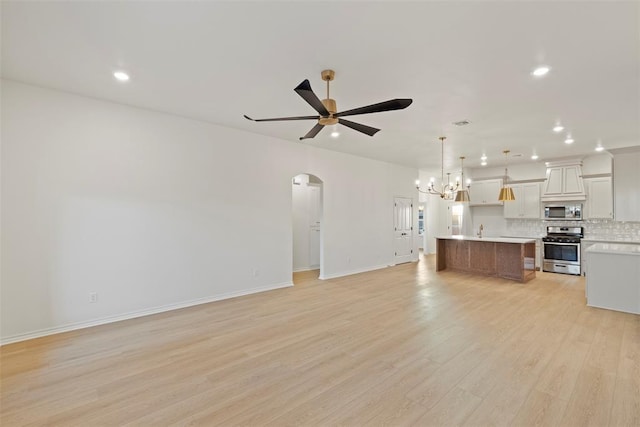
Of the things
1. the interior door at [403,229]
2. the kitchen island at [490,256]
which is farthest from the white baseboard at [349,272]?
the kitchen island at [490,256]

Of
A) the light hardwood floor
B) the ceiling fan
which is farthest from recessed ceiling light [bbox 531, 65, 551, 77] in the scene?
the light hardwood floor

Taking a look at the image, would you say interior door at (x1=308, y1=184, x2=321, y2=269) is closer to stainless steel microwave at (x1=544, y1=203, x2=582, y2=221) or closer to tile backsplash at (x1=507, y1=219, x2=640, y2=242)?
tile backsplash at (x1=507, y1=219, x2=640, y2=242)

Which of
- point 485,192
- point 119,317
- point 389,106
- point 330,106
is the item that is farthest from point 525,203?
point 119,317

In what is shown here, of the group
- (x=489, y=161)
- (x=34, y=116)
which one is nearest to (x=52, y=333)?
(x=34, y=116)

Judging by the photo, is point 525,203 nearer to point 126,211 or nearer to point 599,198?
point 599,198

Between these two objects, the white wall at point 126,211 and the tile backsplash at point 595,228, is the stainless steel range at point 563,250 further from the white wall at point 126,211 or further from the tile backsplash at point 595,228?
the white wall at point 126,211

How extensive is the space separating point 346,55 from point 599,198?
8023 millimetres

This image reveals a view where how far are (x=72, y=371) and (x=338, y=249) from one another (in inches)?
207

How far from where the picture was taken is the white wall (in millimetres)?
3541

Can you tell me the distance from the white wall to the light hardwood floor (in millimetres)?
470

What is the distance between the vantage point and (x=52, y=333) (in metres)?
3.68

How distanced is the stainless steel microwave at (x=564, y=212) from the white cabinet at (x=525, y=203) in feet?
0.79

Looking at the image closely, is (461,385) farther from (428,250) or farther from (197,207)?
(428,250)

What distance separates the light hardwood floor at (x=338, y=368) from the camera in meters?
2.21
